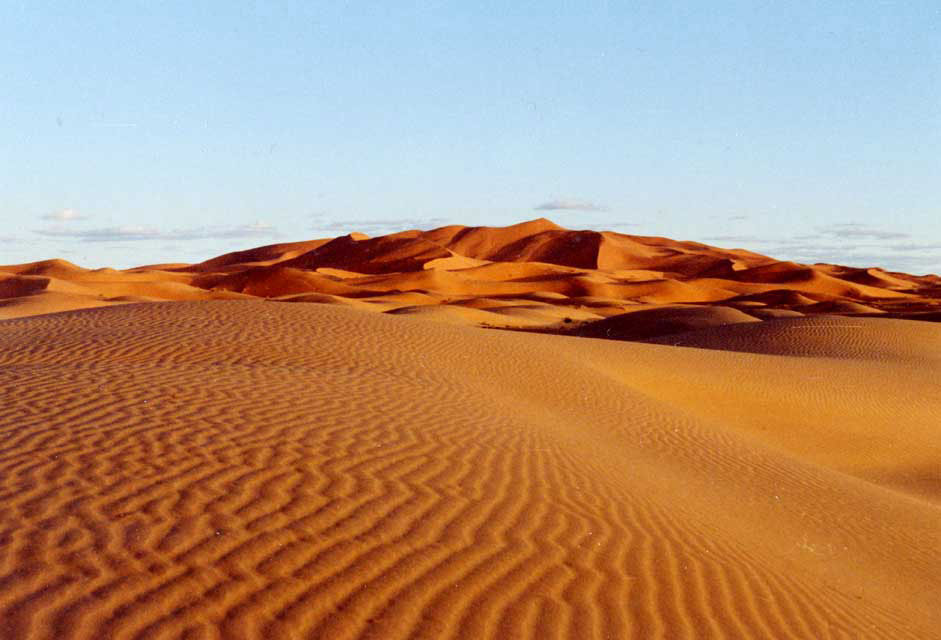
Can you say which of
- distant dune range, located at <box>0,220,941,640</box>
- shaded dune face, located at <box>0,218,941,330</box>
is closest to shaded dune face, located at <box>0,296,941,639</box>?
distant dune range, located at <box>0,220,941,640</box>

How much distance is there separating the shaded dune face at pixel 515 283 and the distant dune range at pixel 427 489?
56.9 ft

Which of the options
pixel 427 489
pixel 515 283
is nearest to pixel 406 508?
pixel 427 489

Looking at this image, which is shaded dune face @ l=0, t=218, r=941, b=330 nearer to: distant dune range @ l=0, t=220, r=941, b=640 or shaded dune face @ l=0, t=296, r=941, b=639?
distant dune range @ l=0, t=220, r=941, b=640

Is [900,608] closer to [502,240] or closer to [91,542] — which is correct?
[91,542]

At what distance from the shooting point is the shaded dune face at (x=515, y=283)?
3872cm

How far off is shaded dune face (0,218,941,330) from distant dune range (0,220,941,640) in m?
17.4

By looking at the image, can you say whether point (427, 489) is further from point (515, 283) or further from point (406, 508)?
point (515, 283)

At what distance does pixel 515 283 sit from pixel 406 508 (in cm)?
5953

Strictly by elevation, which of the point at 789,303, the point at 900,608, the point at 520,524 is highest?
the point at 520,524

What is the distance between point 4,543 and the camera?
15.5 feet

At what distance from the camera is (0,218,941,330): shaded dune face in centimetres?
3872

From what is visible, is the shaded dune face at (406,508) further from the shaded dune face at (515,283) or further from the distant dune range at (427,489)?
the shaded dune face at (515,283)

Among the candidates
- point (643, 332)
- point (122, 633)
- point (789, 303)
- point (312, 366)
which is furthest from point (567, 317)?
point (122, 633)

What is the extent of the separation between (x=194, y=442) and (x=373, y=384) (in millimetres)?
4006
